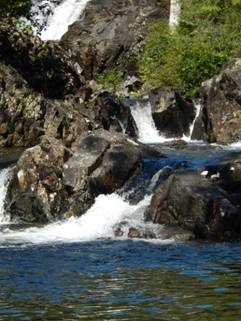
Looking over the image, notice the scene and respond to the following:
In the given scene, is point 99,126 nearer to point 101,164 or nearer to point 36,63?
point 36,63

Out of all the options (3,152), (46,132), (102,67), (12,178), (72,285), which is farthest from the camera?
(102,67)

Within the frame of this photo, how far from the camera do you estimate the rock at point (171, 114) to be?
41.4 meters

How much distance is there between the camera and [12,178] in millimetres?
25312

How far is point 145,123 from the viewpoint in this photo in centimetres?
4241

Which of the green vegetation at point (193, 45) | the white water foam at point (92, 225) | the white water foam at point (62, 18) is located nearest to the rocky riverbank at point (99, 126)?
the white water foam at point (92, 225)

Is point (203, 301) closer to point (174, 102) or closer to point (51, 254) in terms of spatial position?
point (51, 254)

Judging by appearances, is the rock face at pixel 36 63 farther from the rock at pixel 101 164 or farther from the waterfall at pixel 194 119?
the rock at pixel 101 164

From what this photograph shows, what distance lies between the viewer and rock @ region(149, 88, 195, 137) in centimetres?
4138

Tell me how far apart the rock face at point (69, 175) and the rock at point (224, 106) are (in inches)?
556

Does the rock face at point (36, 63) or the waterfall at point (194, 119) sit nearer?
the waterfall at point (194, 119)

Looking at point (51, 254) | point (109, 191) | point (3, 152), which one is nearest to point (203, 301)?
point (51, 254)

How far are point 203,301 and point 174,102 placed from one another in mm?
29366

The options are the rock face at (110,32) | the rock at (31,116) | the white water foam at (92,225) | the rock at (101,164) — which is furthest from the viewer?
the rock face at (110,32)

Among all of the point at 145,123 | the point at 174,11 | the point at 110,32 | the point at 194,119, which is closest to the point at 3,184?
the point at 145,123
